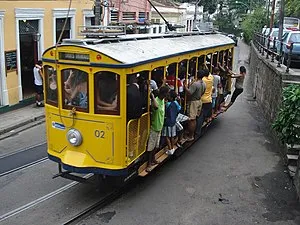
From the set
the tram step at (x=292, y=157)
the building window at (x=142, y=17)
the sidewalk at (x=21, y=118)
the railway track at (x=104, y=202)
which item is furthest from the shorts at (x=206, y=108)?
the building window at (x=142, y=17)

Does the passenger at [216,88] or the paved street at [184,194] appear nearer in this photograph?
the paved street at [184,194]

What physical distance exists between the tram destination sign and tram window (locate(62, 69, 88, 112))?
198 mm

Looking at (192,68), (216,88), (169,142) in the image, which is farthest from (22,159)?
(216,88)

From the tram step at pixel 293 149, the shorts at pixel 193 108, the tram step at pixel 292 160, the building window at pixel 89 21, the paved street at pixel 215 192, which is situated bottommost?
the paved street at pixel 215 192

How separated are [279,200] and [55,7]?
11357 millimetres

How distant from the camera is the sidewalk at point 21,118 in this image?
11.8 meters

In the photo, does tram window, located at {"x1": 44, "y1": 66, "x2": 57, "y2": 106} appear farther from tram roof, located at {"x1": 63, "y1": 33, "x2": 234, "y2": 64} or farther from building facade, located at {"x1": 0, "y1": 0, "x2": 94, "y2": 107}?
building facade, located at {"x1": 0, "y1": 0, "x2": 94, "y2": 107}

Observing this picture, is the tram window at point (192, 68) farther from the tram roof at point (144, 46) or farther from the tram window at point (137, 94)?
the tram window at point (137, 94)

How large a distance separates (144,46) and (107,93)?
1679 mm

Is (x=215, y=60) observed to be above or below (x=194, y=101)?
above

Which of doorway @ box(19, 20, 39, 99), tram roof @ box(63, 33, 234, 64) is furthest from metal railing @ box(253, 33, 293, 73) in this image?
doorway @ box(19, 20, 39, 99)

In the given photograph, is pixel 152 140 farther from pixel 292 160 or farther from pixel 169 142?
pixel 292 160

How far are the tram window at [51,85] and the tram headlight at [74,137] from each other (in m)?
0.63

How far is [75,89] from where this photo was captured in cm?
689
